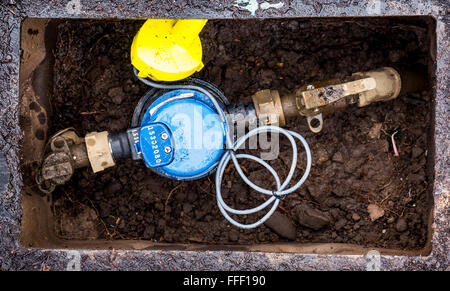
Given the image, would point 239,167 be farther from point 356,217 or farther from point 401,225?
point 401,225

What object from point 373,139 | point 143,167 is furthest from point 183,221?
point 373,139

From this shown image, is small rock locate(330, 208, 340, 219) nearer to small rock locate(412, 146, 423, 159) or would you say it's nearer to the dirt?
the dirt

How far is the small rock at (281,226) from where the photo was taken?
68.7 inches

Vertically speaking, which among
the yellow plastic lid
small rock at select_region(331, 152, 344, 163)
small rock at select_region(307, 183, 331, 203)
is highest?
the yellow plastic lid

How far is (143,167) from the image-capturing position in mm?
1801

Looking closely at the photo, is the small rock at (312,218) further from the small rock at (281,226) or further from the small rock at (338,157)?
the small rock at (338,157)

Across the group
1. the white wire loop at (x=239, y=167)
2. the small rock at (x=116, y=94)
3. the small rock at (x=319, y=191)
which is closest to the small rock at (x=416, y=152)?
the small rock at (x=319, y=191)

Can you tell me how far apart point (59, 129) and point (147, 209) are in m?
0.50

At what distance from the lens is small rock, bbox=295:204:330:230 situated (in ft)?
5.73

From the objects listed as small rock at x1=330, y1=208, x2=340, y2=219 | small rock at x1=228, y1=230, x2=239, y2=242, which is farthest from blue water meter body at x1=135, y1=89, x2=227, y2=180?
small rock at x1=330, y1=208, x2=340, y2=219

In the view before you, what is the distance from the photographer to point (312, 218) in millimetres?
1747

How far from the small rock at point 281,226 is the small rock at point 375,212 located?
331mm

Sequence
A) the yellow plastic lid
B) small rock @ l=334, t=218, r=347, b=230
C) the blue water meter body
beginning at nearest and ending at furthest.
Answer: the yellow plastic lid → the blue water meter body → small rock @ l=334, t=218, r=347, b=230

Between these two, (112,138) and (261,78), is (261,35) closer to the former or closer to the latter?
(261,78)
